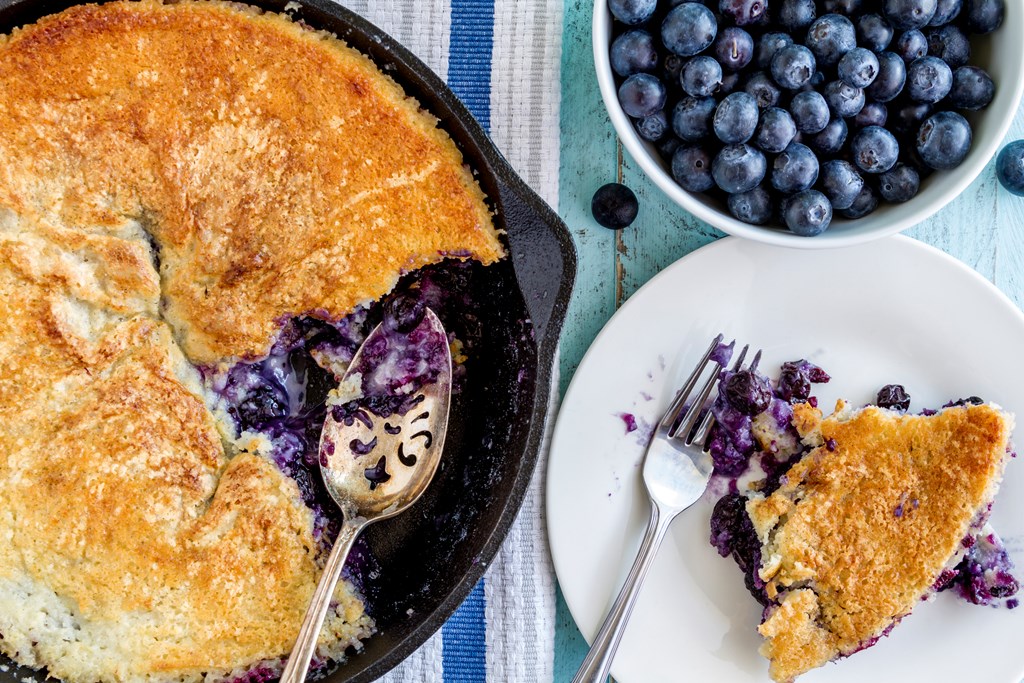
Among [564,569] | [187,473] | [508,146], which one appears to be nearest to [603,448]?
[564,569]

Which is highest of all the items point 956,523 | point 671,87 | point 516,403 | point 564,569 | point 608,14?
point 608,14

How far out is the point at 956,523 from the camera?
175 centimetres

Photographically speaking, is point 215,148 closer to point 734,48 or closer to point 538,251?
point 538,251

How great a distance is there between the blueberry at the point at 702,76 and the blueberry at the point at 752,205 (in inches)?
7.6

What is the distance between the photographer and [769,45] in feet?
5.00

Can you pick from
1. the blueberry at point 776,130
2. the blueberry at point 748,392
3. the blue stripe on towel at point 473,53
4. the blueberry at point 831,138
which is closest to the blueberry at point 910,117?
the blueberry at point 831,138

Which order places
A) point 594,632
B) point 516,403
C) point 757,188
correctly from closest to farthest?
point 757,188
point 516,403
point 594,632

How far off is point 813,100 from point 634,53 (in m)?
0.32

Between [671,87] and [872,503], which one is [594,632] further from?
[671,87]

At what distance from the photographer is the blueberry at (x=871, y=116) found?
1536 millimetres

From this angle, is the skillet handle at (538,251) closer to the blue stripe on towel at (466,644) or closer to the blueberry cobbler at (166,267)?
the blueberry cobbler at (166,267)

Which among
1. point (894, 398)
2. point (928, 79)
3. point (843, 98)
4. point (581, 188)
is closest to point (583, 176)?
point (581, 188)

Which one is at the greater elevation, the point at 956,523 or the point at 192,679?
the point at 956,523

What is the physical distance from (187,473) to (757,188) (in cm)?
114
